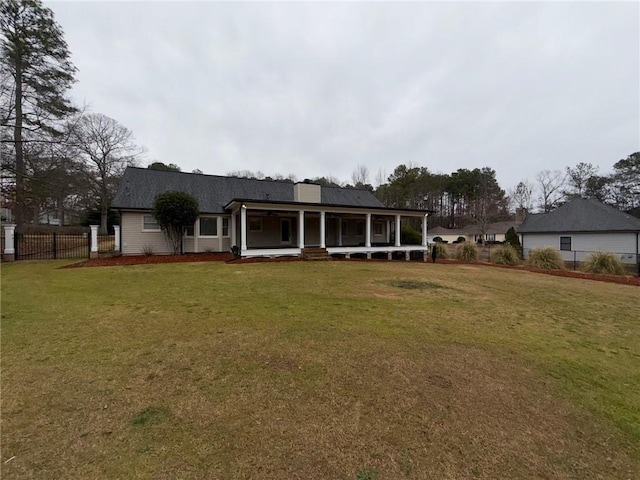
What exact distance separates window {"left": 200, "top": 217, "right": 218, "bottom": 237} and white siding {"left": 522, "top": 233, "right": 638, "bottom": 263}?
25017mm

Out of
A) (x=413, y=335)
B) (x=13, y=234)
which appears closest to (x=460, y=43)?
(x=413, y=335)

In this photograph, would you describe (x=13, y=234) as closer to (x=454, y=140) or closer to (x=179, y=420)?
(x=179, y=420)

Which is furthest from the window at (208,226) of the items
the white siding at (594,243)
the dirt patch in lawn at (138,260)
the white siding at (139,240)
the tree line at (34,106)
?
the white siding at (594,243)

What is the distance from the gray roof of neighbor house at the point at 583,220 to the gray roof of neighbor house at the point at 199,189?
703 inches

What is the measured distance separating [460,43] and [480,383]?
1583 centimetres

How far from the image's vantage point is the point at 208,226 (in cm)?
1744

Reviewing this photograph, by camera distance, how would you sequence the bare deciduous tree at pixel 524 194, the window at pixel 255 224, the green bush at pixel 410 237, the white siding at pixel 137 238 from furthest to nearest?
1. the bare deciduous tree at pixel 524 194
2. the green bush at pixel 410 237
3. the window at pixel 255 224
4. the white siding at pixel 137 238

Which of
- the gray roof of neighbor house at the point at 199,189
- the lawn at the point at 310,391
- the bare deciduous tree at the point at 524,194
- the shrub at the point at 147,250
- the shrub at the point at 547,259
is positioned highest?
the bare deciduous tree at the point at 524,194

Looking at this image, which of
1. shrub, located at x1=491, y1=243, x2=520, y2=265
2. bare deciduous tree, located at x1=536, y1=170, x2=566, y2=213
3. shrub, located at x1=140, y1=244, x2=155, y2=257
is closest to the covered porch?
shrub, located at x1=140, y1=244, x2=155, y2=257

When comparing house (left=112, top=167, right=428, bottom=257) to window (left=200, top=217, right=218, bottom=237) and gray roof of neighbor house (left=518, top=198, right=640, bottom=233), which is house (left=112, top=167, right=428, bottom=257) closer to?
window (left=200, top=217, right=218, bottom=237)

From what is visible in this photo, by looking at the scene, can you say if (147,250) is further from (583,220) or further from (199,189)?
(583,220)

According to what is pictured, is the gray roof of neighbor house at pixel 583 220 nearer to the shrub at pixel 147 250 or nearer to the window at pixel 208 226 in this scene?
the window at pixel 208 226

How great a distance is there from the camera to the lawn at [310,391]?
212cm

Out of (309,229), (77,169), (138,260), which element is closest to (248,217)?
(309,229)
